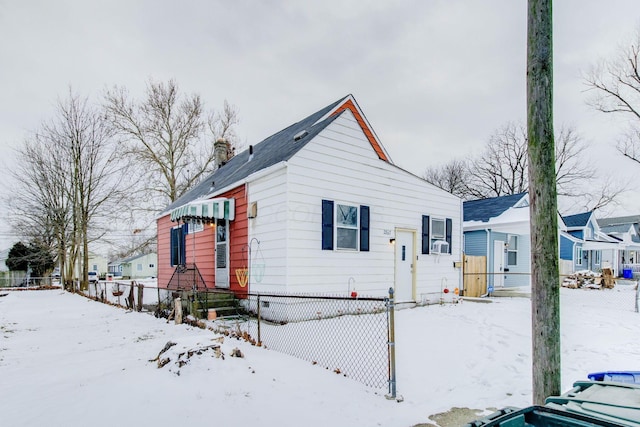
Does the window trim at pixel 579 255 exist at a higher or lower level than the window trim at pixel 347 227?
lower

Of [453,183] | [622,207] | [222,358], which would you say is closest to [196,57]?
[222,358]

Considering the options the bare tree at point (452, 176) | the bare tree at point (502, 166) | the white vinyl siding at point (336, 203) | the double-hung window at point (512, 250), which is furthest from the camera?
the bare tree at point (452, 176)

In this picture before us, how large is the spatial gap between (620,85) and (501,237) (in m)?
15.6

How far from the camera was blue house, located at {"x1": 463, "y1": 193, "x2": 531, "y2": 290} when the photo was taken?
14758mm

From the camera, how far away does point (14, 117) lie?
18688mm

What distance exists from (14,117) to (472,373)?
81.8 ft

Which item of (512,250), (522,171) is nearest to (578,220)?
(522,171)

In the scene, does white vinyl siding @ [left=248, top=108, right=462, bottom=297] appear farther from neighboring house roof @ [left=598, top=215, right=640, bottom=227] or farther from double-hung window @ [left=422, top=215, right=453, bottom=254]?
neighboring house roof @ [left=598, top=215, right=640, bottom=227]

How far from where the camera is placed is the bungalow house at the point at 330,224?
8.15 m

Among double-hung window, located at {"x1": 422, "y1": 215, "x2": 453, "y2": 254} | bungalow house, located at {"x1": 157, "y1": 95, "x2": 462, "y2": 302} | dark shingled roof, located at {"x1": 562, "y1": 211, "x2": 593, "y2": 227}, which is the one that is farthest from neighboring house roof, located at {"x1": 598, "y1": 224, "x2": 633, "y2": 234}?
double-hung window, located at {"x1": 422, "y1": 215, "x2": 453, "y2": 254}

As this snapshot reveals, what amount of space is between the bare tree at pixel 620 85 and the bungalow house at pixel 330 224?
731 inches

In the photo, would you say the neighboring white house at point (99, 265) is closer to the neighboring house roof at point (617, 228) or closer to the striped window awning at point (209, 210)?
the striped window awning at point (209, 210)

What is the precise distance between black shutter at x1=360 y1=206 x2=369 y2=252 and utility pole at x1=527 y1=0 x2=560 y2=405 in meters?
6.23

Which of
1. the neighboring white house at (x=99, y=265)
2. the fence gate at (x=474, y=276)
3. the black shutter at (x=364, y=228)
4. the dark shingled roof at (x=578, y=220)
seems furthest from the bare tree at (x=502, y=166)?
the neighboring white house at (x=99, y=265)
